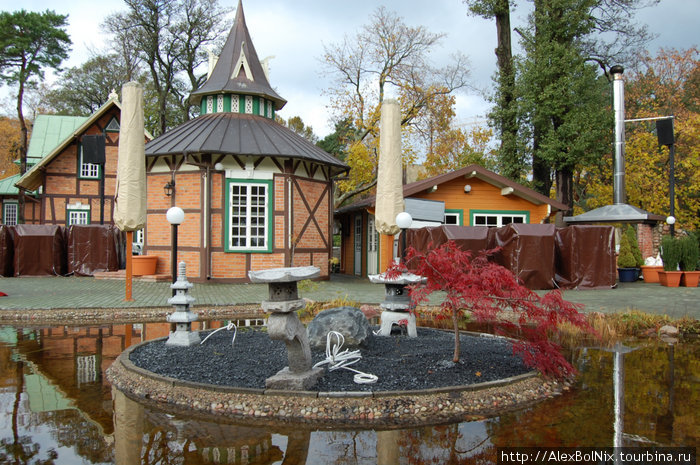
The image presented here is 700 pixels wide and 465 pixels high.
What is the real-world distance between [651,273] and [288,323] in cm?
1566

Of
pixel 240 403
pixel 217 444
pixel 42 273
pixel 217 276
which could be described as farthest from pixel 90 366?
pixel 42 273

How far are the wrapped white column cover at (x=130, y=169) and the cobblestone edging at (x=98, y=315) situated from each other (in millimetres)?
1871

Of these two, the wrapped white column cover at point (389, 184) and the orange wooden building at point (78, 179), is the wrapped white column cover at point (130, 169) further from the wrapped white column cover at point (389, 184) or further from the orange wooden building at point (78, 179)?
the orange wooden building at point (78, 179)

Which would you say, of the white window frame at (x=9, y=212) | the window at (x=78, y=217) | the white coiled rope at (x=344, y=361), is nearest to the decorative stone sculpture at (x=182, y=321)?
the white coiled rope at (x=344, y=361)

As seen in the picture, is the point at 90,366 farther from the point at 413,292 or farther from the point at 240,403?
the point at 413,292

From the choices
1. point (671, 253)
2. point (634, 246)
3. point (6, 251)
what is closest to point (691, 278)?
point (671, 253)

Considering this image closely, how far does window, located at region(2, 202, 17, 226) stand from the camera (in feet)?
96.4

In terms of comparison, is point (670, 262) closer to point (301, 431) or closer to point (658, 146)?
point (658, 146)

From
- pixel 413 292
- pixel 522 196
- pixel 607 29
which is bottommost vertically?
pixel 413 292

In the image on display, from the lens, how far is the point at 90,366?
602 cm

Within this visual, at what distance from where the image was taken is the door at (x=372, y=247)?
17.9 m

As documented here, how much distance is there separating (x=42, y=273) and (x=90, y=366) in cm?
1348

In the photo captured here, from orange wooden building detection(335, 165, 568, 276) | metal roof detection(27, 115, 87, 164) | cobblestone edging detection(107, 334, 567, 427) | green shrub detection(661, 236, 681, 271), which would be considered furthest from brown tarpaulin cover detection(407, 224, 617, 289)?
metal roof detection(27, 115, 87, 164)

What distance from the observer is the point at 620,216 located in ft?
59.6
